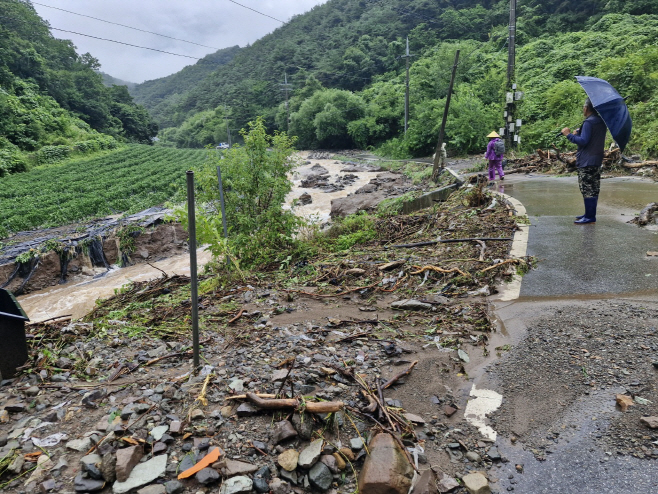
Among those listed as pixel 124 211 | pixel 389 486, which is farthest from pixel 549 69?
pixel 389 486

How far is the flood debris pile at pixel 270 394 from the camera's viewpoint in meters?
2.43

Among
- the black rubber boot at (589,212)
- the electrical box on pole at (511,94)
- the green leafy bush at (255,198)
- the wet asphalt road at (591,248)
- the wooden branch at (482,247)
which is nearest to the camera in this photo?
the wet asphalt road at (591,248)

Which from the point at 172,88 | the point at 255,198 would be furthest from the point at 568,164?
the point at 172,88

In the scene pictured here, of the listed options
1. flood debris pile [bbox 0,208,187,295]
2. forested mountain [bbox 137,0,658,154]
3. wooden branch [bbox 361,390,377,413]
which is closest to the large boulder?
wooden branch [bbox 361,390,377,413]

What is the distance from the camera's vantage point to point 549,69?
2908 centimetres

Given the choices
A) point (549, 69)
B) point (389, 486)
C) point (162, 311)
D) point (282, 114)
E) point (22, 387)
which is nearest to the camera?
point (389, 486)

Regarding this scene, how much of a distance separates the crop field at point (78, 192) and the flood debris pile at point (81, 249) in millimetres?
1843

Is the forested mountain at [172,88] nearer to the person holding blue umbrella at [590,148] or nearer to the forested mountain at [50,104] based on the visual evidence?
the forested mountain at [50,104]

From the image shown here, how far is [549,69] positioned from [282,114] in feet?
134

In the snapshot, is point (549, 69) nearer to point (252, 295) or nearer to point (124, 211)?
point (124, 211)

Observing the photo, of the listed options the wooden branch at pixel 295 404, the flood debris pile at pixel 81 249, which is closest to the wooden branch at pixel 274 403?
the wooden branch at pixel 295 404

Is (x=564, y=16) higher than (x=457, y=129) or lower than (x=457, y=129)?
higher

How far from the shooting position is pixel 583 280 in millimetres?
5016

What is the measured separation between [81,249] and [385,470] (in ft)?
44.5
